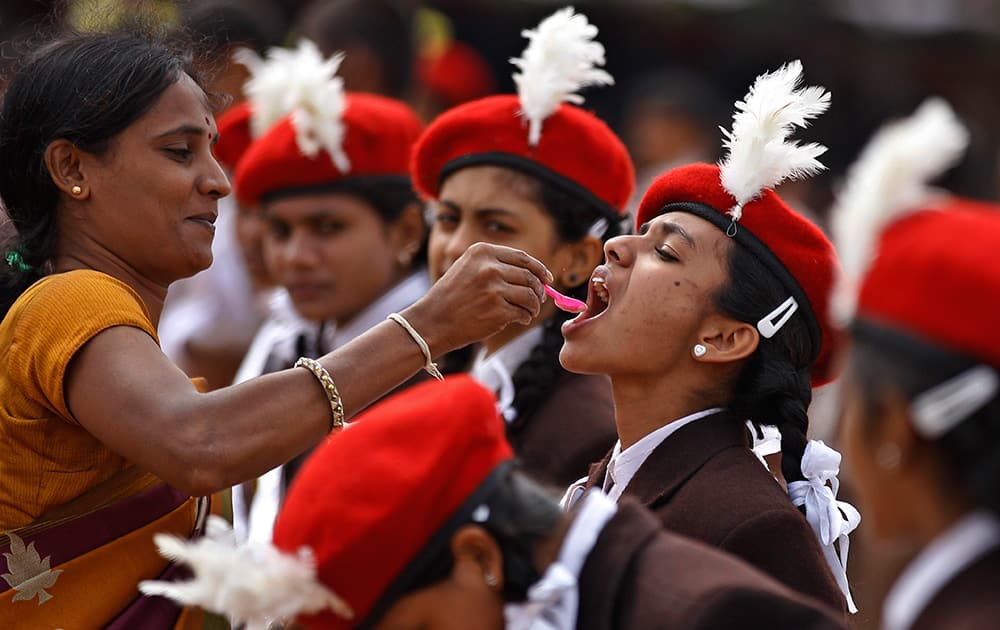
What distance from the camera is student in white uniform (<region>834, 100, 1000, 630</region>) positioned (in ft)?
6.12

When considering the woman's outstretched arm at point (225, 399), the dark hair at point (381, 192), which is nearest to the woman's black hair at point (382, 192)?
the dark hair at point (381, 192)

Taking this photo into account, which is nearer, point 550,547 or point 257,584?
point 257,584

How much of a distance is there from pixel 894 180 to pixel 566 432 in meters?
1.80

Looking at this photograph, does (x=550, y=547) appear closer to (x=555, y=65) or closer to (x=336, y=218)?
(x=555, y=65)

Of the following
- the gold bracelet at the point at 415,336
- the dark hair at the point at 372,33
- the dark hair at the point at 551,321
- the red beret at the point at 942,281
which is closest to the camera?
the red beret at the point at 942,281

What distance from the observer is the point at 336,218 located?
4.94 m

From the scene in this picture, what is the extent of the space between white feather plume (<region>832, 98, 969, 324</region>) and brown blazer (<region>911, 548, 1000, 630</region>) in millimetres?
405

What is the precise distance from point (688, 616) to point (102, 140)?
1.61 meters

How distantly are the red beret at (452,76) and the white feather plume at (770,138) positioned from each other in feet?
19.0

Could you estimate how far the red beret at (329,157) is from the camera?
4914mm

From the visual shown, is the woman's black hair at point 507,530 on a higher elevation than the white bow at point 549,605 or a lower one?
higher

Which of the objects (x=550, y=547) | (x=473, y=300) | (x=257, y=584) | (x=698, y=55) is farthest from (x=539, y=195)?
(x=698, y=55)

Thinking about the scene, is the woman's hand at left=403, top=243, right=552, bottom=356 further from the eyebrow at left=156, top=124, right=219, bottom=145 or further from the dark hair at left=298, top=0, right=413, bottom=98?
the dark hair at left=298, top=0, right=413, bottom=98

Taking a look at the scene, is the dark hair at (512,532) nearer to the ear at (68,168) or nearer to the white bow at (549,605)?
the white bow at (549,605)
